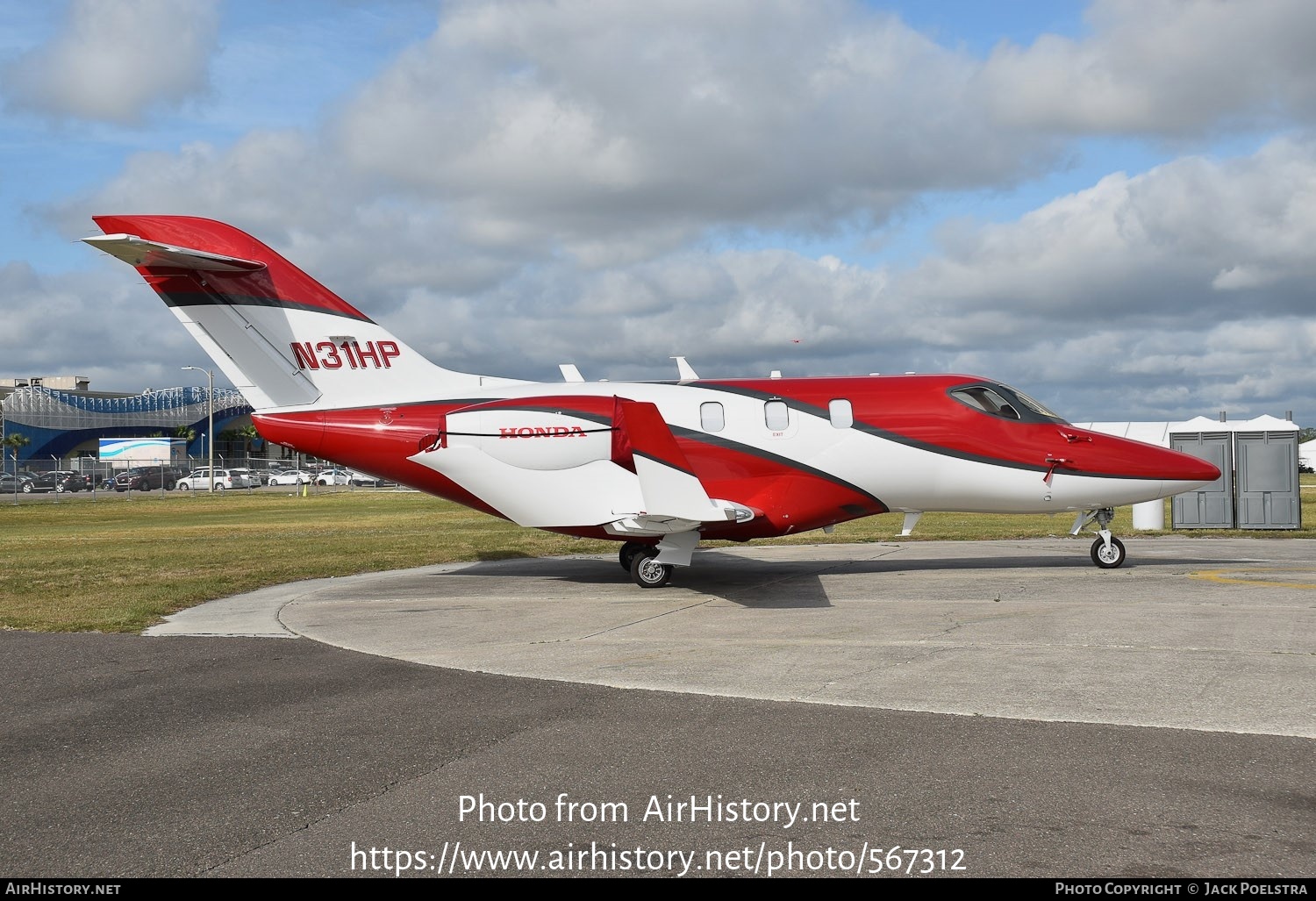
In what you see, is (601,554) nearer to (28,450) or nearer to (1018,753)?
(1018,753)

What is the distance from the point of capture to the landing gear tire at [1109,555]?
17188 millimetres

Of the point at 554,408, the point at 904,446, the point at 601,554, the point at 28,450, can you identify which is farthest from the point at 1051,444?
the point at 28,450

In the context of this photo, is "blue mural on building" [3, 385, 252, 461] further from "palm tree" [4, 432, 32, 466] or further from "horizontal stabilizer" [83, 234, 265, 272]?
"horizontal stabilizer" [83, 234, 265, 272]

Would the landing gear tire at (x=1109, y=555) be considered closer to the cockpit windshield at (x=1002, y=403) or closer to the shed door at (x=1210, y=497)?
the cockpit windshield at (x=1002, y=403)

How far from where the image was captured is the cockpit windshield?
16969 millimetres

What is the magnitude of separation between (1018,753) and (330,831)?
4125 millimetres

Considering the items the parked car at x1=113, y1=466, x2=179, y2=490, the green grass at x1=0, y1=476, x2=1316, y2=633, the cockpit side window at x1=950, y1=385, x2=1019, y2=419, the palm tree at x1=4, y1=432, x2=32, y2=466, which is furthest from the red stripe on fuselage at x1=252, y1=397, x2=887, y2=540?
the palm tree at x1=4, y1=432, x2=32, y2=466

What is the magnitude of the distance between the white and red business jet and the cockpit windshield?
23 millimetres

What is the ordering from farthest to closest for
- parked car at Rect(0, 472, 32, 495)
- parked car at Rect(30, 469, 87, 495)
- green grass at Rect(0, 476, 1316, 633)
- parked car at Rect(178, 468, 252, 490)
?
parked car at Rect(30, 469, 87, 495), parked car at Rect(178, 468, 252, 490), parked car at Rect(0, 472, 32, 495), green grass at Rect(0, 476, 1316, 633)

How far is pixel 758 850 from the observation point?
5.11 m

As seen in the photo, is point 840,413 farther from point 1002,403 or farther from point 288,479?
point 288,479

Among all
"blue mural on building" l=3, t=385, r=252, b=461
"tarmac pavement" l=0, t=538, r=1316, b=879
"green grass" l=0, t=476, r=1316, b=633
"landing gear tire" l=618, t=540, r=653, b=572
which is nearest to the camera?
"tarmac pavement" l=0, t=538, r=1316, b=879

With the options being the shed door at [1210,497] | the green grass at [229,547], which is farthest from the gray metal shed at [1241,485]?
the green grass at [229,547]

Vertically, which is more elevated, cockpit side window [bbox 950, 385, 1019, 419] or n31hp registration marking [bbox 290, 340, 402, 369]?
n31hp registration marking [bbox 290, 340, 402, 369]
